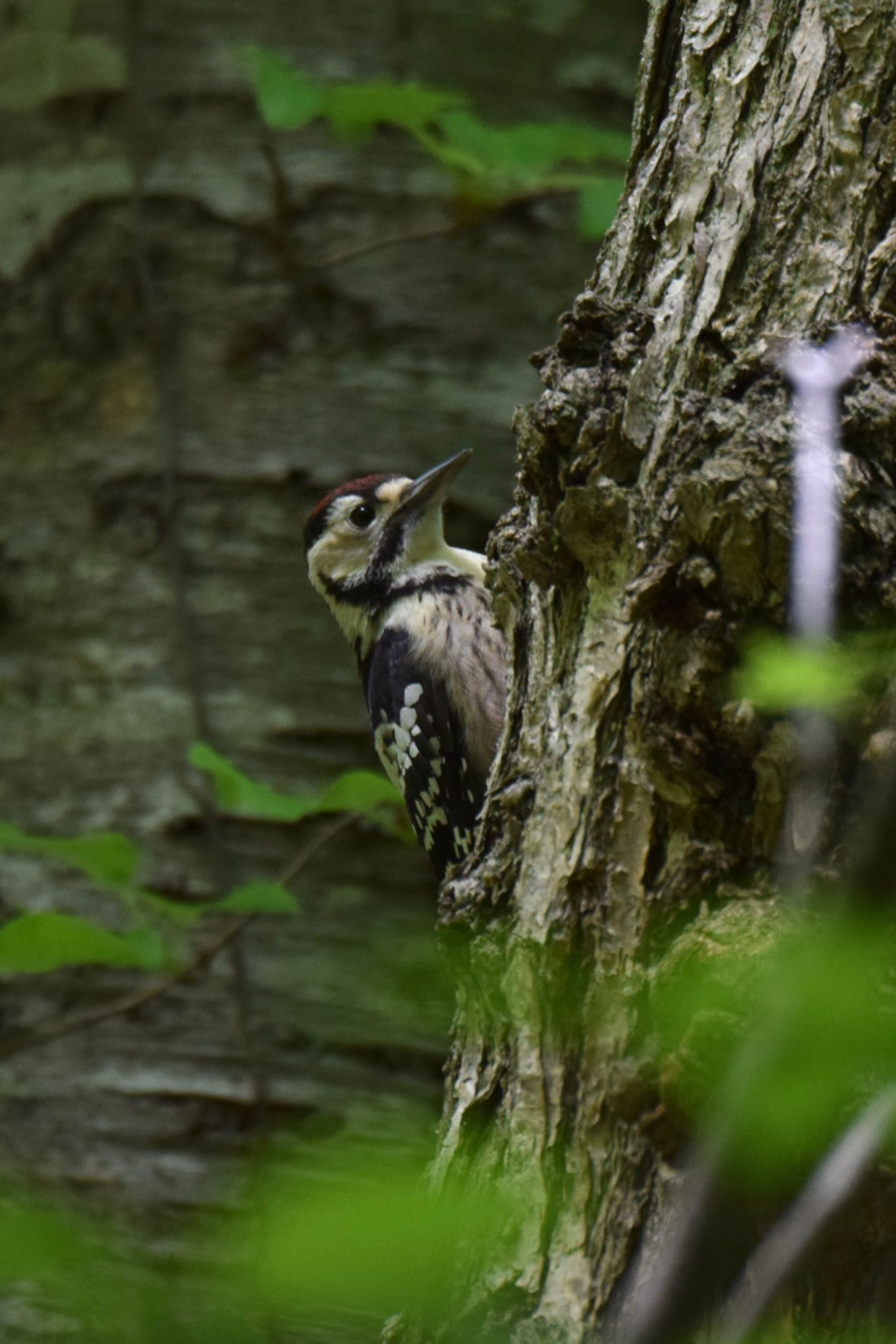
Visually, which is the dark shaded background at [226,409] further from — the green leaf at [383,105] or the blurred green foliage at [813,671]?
the blurred green foliage at [813,671]

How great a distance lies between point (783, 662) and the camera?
1.32 meters

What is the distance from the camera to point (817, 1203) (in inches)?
29.8

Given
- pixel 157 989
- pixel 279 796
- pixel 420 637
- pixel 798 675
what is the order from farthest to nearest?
pixel 420 637, pixel 157 989, pixel 279 796, pixel 798 675

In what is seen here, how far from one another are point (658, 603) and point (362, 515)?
2.60 metres

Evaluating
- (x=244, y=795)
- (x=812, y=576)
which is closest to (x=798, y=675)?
(x=812, y=576)

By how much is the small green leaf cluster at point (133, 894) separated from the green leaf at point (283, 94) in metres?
1.22

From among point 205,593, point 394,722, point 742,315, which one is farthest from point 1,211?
point 742,315

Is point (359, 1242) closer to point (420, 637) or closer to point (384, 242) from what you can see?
point (384, 242)

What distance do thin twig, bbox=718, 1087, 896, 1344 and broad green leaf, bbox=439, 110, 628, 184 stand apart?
8.02ft

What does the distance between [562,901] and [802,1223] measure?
30.1 inches

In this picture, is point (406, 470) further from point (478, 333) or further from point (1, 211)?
point (1, 211)

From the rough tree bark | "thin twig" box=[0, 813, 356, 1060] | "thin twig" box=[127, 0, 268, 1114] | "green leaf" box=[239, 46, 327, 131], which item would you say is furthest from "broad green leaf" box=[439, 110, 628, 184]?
"thin twig" box=[0, 813, 356, 1060]

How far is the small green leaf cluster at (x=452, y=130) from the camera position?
288 cm

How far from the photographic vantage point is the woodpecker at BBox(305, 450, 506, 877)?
3.57 metres
